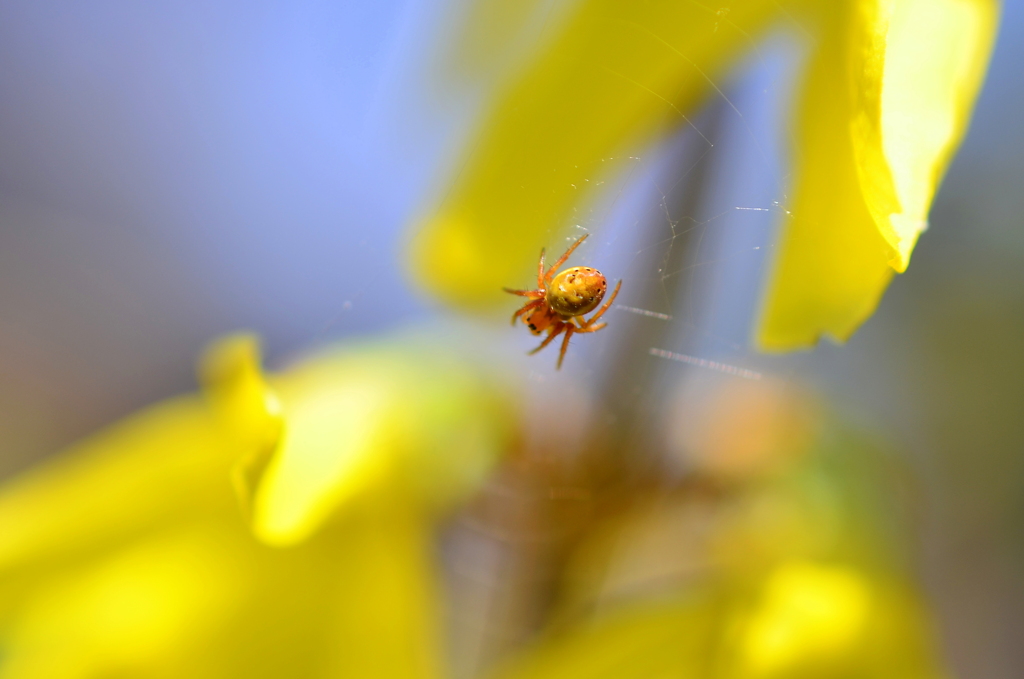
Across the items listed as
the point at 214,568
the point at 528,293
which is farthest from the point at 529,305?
the point at 214,568

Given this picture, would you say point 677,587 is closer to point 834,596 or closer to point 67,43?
point 834,596

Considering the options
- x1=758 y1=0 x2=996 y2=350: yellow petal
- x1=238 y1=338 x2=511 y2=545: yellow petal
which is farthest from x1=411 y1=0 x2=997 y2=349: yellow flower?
x1=238 y1=338 x2=511 y2=545: yellow petal

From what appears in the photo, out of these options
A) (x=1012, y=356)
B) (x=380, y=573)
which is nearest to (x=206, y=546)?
(x=380, y=573)

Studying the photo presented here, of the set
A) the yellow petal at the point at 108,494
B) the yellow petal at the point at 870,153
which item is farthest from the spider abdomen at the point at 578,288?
the yellow petal at the point at 108,494

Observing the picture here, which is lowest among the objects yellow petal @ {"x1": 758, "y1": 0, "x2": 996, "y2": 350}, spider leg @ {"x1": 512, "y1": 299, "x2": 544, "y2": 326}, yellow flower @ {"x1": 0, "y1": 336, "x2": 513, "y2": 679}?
yellow petal @ {"x1": 758, "y1": 0, "x2": 996, "y2": 350}

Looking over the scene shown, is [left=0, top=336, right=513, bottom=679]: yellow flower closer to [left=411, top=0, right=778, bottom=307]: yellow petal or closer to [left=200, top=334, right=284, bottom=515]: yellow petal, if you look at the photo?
[left=200, top=334, right=284, bottom=515]: yellow petal

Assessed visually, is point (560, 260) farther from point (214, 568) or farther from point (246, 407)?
point (214, 568)

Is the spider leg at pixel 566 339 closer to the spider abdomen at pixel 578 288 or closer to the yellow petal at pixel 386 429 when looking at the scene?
the spider abdomen at pixel 578 288
